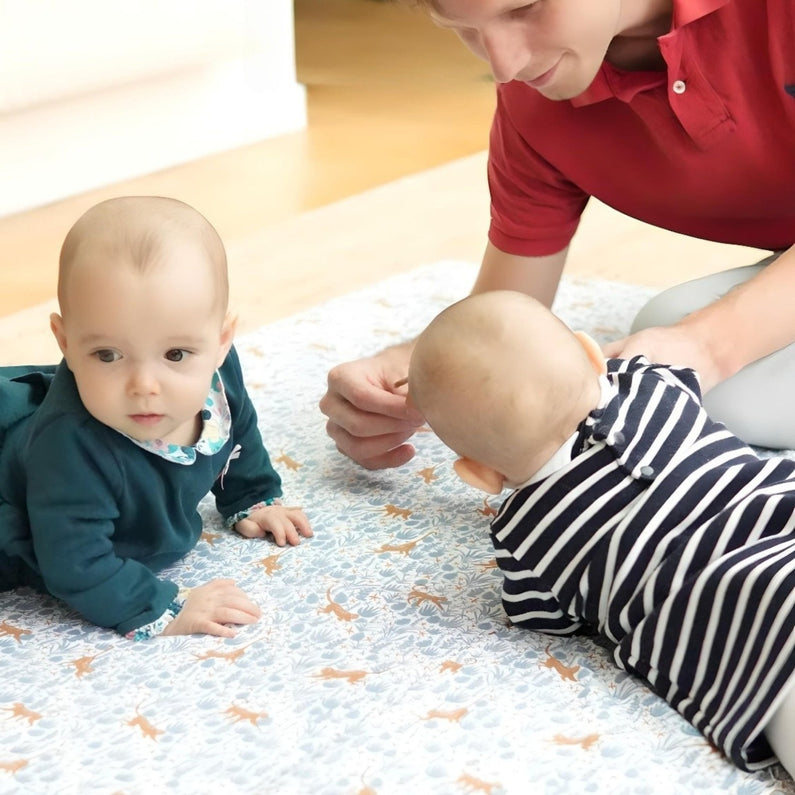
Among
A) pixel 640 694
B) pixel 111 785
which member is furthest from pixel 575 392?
pixel 111 785

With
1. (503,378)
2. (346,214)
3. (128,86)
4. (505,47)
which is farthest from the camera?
(128,86)

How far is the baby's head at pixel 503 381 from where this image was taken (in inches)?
38.4

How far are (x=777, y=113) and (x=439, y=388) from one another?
1.89 feet

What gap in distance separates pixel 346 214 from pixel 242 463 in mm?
1256

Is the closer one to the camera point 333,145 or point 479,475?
point 479,475

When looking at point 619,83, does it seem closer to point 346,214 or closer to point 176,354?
point 176,354

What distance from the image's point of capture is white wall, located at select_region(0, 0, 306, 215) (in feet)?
7.80

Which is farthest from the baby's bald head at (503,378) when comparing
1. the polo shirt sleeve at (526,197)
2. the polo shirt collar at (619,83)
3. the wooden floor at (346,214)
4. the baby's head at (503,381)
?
the wooden floor at (346,214)

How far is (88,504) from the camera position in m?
1.05

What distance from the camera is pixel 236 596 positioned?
1131mm

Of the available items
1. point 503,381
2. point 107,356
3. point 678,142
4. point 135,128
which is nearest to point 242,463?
point 107,356

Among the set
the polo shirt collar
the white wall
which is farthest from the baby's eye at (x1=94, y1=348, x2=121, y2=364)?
the white wall

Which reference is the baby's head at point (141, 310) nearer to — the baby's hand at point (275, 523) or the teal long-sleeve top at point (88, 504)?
the teal long-sleeve top at point (88, 504)

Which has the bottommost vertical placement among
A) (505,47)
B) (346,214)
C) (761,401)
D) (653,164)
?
(346,214)
